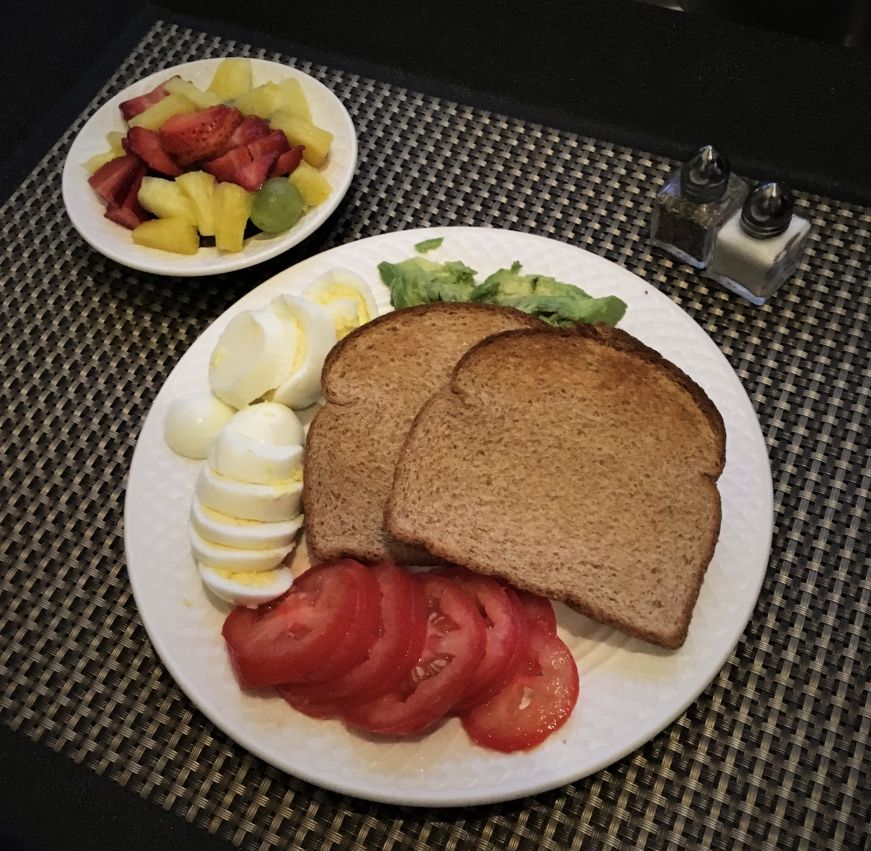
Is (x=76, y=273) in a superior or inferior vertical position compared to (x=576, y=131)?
inferior

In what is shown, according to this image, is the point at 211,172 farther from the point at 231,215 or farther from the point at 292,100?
the point at 292,100

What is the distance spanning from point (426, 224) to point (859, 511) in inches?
50.8

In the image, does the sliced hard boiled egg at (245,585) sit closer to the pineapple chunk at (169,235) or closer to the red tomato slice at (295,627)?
the red tomato slice at (295,627)

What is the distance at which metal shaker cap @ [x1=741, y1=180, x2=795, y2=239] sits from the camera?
1960 millimetres

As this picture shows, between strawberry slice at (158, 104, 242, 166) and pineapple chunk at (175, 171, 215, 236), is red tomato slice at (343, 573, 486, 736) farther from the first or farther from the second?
strawberry slice at (158, 104, 242, 166)

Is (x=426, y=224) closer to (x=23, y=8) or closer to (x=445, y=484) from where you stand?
(x=445, y=484)

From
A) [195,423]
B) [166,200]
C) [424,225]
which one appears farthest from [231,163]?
[195,423]

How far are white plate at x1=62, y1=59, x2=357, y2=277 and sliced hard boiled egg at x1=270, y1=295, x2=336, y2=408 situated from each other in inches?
11.0

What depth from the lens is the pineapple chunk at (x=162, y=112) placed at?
229 centimetres

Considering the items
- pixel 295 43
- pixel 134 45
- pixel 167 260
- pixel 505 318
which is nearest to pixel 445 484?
pixel 505 318

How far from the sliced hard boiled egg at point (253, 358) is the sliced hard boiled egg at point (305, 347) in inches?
0.7

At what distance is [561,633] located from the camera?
1667 mm

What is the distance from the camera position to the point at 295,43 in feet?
9.34

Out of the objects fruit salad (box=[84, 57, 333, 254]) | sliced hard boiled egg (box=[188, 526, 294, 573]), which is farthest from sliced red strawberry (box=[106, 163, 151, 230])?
sliced hard boiled egg (box=[188, 526, 294, 573])
